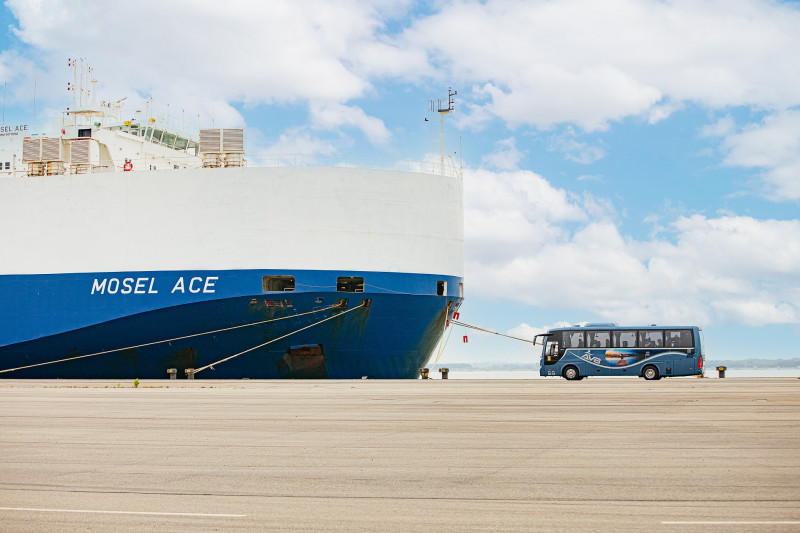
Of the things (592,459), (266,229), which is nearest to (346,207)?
(266,229)

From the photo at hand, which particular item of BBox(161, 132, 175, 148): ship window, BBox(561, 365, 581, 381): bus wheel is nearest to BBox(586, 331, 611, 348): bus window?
BBox(561, 365, 581, 381): bus wheel

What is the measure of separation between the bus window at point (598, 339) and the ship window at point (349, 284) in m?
9.15

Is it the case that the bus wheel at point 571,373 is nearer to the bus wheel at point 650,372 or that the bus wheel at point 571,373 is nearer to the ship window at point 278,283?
the bus wheel at point 650,372

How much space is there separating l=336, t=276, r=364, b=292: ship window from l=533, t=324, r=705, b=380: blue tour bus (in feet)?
26.7

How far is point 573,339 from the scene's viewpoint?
31.3 meters

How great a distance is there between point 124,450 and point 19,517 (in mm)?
3635

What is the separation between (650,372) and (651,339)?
4.01ft

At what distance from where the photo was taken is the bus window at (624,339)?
30.6 m

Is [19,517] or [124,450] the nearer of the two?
[19,517]

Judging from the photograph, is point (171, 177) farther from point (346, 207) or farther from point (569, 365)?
point (569, 365)

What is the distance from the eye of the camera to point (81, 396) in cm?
1916

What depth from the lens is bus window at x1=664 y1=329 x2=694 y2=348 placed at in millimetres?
30281

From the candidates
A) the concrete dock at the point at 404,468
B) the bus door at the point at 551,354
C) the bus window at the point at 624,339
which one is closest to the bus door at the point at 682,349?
the bus window at the point at 624,339

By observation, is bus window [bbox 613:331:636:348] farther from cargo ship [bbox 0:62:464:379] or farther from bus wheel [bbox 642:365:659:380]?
cargo ship [bbox 0:62:464:379]
